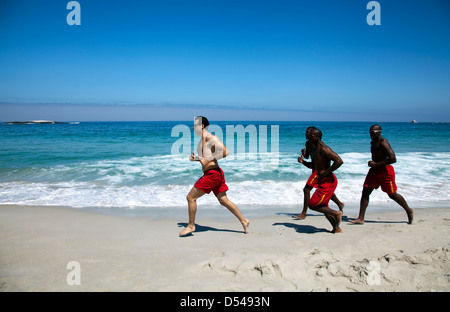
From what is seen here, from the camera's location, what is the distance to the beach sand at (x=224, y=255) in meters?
2.78

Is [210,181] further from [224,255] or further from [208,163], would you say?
[224,255]

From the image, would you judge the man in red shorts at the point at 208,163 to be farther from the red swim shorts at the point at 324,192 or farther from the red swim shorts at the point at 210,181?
the red swim shorts at the point at 324,192

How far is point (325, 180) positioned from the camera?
4348mm

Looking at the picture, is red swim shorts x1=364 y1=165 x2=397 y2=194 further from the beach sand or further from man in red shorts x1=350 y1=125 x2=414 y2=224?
the beach sand

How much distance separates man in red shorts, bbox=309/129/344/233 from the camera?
422 cm

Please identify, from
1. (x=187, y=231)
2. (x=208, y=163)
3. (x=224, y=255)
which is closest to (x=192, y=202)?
(x=187, y=231)

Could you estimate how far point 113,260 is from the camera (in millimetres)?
3344

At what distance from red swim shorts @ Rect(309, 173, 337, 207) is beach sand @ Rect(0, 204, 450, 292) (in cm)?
53

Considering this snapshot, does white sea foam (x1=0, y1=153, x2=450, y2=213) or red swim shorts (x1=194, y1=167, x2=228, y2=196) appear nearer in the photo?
red swim shorts (x1=194, y1=167, x2=228, y2=196)

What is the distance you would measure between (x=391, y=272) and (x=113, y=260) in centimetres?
321

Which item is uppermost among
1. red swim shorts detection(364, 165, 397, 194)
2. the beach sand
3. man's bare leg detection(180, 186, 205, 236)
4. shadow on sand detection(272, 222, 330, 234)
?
red swim shorts detection(364, 165, 397, 194)

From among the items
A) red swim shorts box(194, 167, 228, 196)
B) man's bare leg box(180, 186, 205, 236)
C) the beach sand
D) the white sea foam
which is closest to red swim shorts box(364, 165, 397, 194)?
the beach sand
